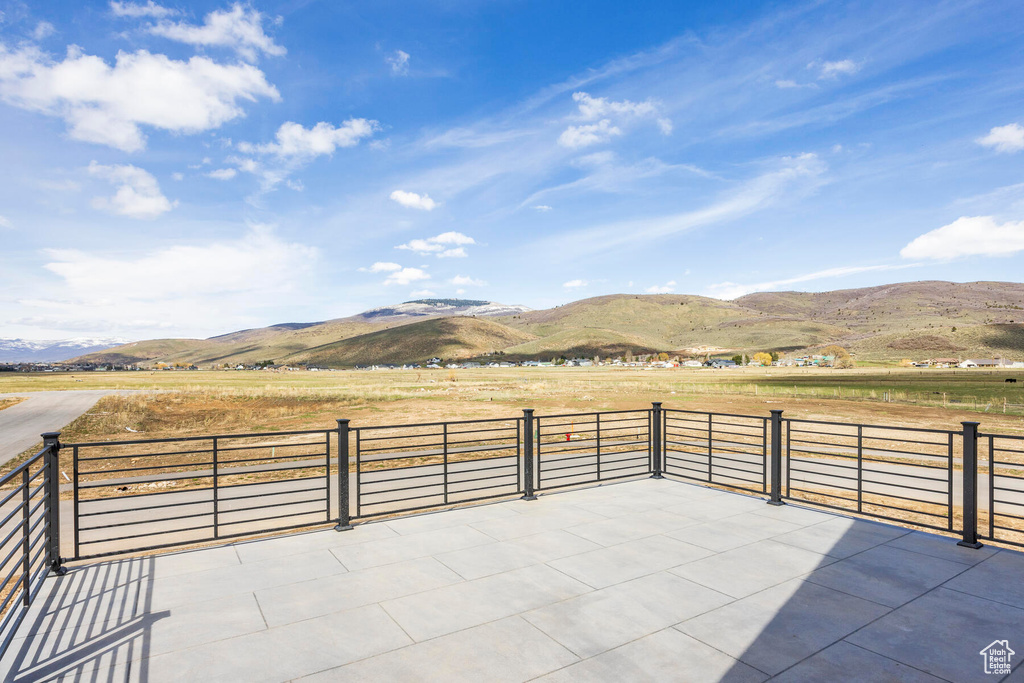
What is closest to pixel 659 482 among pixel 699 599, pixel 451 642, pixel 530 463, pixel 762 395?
pixel 530 463

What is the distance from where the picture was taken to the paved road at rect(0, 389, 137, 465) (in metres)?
17.8

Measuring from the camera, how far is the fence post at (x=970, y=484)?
17.3ft

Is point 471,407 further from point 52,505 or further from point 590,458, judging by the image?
point 52,505

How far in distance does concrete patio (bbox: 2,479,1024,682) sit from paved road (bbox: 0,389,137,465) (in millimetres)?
15734

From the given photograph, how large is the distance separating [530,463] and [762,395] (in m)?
38.2

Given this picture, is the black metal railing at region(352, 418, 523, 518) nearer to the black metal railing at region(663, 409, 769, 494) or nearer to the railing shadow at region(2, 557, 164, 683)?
the railing shadow at region(2, 557, 164, 683)

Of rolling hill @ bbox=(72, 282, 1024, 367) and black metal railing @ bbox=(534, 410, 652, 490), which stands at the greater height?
rolling hill @ bbox=(72, 282, 1024, 367)

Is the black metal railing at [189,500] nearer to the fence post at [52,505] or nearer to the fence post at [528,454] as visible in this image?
the fence post at [52,505]

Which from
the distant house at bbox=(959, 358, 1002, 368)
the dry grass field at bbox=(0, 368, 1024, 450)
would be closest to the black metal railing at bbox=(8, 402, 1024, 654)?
the dry grass field at bbox=(0, 368, 1024, 450)

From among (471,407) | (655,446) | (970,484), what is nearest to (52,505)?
(655,446)

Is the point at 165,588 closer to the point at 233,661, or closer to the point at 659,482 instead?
the point at 233,661

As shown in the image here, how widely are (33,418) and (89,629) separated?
29.1 meters

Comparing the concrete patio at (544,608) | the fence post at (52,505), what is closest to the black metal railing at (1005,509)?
the concrete patio at (544,608)

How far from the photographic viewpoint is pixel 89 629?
3.89 metres
